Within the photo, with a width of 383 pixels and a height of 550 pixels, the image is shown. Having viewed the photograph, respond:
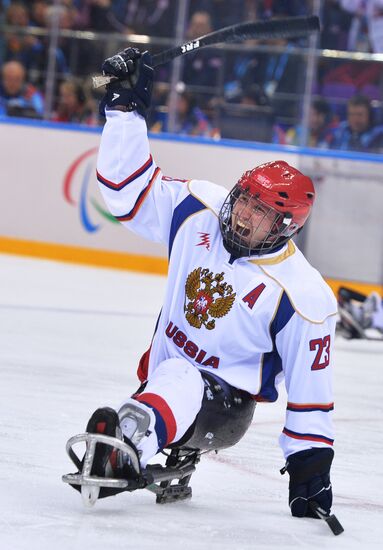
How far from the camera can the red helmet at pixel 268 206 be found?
2643 mm

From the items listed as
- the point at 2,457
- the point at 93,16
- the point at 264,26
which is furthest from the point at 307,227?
the point at 2,457

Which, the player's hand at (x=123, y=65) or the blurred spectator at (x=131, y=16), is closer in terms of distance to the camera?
the player's hand at (x=123, y=65)

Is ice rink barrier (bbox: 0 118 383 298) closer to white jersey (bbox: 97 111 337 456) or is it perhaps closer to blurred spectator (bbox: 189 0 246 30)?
blurred spectator (bbox: 189 0 246 30)

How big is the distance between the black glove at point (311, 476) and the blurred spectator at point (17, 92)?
245 inches

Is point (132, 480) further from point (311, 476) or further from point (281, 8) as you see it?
point (281, 8)

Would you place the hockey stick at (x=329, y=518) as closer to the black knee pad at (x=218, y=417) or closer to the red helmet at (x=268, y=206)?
the black knee pad at (x=218, y=417)

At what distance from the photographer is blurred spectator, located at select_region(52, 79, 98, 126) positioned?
8383 millimetres

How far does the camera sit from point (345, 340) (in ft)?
19.7

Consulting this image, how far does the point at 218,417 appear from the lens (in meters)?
2.58

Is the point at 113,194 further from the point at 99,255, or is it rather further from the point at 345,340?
the point at 99,255

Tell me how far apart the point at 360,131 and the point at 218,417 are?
5520 millimetres

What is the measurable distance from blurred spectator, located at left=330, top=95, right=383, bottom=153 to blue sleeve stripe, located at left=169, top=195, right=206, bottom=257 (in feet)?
16.9

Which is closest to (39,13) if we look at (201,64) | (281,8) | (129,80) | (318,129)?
(201,64)

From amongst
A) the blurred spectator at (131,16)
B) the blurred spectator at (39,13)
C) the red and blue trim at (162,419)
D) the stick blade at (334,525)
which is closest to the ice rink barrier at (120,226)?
the blurred spectator at (131,16)
